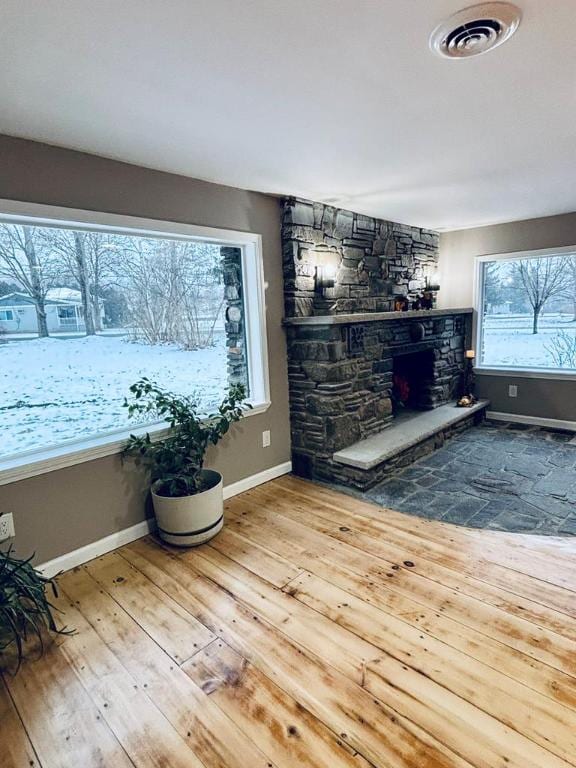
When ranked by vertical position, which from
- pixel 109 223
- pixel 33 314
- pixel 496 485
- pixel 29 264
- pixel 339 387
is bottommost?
pixel 496 485

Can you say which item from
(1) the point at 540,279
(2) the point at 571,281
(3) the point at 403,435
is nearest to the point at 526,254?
(1) the point at 540,279

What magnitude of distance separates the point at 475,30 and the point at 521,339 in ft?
13.6

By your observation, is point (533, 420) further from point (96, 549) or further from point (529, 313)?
point (96, 549)

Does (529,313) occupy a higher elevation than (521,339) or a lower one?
higher

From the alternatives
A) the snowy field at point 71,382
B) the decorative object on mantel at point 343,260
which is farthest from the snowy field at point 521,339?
the snowy field at point 71,382

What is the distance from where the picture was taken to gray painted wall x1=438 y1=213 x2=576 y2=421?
14.7ft

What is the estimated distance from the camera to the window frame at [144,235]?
220 cm

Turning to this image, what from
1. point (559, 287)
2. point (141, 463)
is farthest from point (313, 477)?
point (559, 287)

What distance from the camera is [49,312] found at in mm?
2404

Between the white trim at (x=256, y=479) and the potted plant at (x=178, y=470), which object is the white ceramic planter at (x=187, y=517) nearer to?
the potted plant at (x=178, y=470)

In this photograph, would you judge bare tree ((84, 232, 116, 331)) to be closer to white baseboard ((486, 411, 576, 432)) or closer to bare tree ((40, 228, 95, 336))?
bare tree ((40, 228, 95, 336))

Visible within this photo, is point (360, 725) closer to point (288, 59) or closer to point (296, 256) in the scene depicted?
point (288, 59)

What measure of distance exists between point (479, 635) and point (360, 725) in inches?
27.0

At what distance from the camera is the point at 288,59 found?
59.0 inches
